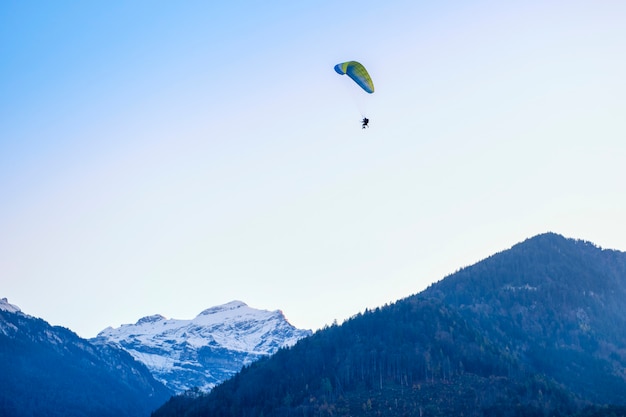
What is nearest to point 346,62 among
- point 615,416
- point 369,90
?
point 369,90

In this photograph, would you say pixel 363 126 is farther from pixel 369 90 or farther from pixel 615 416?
pixel 615 416

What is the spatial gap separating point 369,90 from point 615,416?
118791 mm

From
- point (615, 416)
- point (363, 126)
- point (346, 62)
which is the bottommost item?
point (615, 416)

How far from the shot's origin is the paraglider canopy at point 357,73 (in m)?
150

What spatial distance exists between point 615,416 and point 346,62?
126 meters

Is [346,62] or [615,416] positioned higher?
[346,62]

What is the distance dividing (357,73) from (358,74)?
0.29 meters

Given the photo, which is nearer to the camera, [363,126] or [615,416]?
[363,126]

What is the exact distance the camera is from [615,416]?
200 m

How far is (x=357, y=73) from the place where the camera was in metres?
150

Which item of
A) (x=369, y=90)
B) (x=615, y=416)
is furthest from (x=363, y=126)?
(x=615, y=416)

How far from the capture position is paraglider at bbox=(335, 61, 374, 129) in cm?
14900

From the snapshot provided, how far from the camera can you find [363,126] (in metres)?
148

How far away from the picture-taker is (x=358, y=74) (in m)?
150
